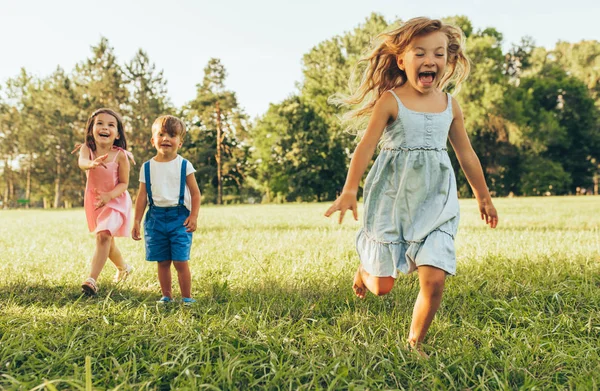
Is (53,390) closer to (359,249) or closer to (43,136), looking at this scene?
(359,249)

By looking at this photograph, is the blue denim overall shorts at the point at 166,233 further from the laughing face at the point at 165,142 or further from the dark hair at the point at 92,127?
the dark hair at the point at 92,127

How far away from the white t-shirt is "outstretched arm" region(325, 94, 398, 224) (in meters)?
1.58

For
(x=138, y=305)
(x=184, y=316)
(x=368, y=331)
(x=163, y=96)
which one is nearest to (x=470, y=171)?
(x=368, y=331)

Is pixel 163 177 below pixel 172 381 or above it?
above

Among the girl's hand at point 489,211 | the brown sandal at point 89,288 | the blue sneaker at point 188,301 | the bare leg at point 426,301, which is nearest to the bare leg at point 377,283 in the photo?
the bare leg at point 426,301

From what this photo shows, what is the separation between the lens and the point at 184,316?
10.6 ft

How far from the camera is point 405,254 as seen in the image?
9.25ft

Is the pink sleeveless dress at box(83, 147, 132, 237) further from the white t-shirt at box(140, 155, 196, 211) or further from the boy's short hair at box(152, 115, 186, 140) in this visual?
the boy's short hair at box(152, 115, 186, 140)

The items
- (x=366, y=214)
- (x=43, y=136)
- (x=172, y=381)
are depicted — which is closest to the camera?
(x=172, y=381)

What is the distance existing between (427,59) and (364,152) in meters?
0.67

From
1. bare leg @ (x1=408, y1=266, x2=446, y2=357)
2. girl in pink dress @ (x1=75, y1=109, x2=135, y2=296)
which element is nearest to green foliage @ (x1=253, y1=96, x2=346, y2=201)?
girl in pink dress @ (x1=75, y1=109, x2=135, y2=296)

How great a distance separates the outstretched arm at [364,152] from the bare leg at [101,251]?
2534mm

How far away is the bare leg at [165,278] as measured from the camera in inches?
152

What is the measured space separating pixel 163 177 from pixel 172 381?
6.36 ft
